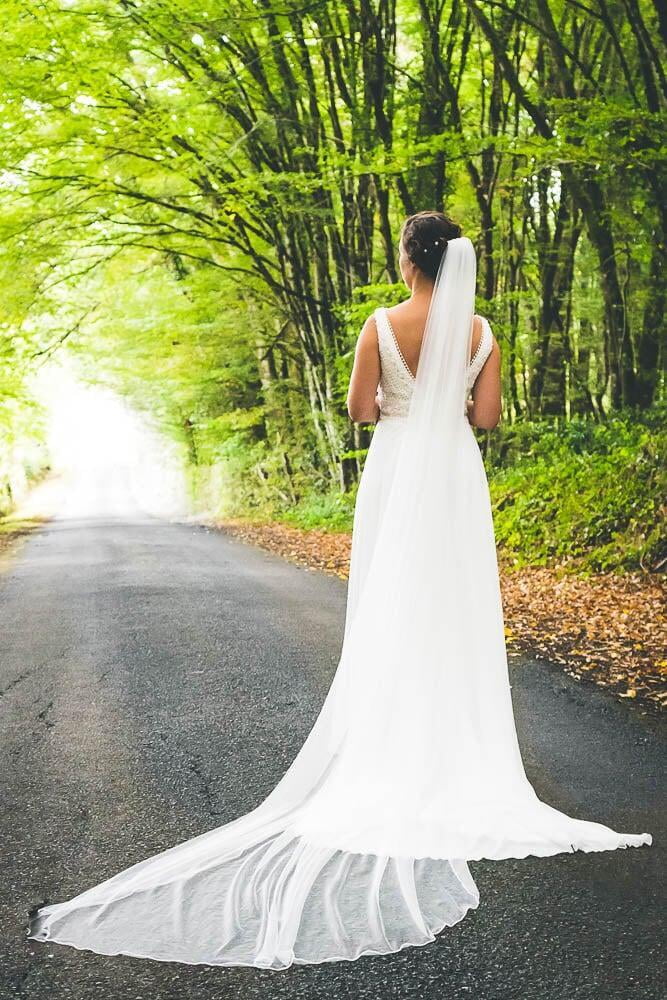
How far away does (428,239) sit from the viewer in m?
3.73

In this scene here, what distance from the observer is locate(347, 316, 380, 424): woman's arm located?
3766mm

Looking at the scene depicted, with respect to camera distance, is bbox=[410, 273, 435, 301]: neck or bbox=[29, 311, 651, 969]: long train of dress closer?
bbox=[29, 311, 651, 969]: long train of dress

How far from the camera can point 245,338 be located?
22141 mm

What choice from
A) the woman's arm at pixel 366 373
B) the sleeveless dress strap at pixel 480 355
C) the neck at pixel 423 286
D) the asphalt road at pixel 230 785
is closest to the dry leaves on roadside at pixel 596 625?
the asphalt road at pixel 230 785

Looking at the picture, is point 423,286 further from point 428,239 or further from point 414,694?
point 414,694

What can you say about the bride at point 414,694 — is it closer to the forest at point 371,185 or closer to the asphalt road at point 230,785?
the asphalt road at point 230,785

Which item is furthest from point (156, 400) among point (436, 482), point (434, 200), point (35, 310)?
point (436, 482)

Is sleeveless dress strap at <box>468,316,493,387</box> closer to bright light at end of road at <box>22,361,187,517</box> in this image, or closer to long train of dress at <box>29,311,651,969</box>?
long train of dress at <box>29,311,651,969</box>

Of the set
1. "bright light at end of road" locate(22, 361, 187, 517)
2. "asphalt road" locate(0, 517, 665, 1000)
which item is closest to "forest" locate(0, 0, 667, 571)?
"asphalt road" locate(0, 517, 665, 1000)

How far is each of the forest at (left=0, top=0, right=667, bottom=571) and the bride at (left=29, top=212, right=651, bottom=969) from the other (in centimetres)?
586

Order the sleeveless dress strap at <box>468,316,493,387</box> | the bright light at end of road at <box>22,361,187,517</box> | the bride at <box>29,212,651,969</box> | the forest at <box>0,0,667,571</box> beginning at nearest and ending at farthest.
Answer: the bride at <box>29,212,651,969</box> < the sleeveless dress strap at <box>468,316,493,387</box> < the forest at <box>0,0,667,571</box> < the bright light at end of road at <box>22,361,187,517</box>

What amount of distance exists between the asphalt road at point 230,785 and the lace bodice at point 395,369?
5.82 feet

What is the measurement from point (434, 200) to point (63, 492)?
41667mm

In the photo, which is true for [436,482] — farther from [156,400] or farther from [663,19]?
[156,400]
